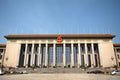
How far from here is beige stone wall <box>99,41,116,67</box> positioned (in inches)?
1614

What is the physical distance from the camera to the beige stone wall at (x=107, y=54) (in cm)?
4100

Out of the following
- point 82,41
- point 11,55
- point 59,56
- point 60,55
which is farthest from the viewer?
point 60,55

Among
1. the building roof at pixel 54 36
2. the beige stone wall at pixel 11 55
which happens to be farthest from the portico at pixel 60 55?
the building roof at pixel 54 36

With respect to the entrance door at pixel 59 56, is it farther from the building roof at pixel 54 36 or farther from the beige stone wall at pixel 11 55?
the beige stone wall at pixel 11 55

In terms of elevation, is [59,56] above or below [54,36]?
below

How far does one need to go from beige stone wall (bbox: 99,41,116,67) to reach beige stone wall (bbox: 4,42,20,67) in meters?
29.4

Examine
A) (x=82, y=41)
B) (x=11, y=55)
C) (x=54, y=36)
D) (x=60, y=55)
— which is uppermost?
(x=54, y=36)

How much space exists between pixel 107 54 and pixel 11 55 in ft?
109

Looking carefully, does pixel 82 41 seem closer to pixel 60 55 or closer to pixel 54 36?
pixel 54 36


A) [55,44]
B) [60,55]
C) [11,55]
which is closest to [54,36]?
[55,44]

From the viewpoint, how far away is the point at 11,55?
43.1m

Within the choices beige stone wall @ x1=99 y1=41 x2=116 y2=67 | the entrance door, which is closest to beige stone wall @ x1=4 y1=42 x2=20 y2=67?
the entrance door

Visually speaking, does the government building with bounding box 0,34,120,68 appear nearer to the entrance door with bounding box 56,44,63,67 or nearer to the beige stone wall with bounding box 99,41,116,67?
the beige stone wall with bounding box 99,41,116,67

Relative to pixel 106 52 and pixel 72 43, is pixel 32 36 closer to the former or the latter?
pixel 72 43
